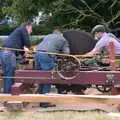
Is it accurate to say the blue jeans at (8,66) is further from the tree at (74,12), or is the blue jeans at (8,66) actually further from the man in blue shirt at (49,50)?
the tree at (74,12)

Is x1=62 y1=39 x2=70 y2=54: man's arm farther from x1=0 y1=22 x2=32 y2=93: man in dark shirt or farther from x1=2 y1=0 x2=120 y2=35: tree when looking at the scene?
x1=2 y1=0 x2=120 y2=35: tree

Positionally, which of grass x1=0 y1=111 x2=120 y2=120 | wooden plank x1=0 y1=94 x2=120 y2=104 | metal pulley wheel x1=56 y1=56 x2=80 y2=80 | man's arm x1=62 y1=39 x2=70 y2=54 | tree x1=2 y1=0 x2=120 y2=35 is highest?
tree x1=2 y1=0 x2=120 y2=35

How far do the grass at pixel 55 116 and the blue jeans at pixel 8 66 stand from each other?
4.32ft

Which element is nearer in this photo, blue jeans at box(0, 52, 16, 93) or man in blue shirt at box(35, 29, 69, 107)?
man in blue shirt at box(35, 29, 69, 107)

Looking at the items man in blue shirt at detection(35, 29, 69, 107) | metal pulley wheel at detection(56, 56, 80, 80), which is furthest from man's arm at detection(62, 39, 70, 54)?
metal pulley wheel at detection(56, 56, 80, 80)

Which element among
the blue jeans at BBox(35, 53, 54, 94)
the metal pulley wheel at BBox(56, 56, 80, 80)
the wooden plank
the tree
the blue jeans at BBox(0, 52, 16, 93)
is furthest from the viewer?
the tree

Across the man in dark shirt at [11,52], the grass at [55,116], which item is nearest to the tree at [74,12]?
the man in dark shirt at [11,52]

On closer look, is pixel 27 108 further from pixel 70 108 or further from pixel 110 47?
pixel 110 47

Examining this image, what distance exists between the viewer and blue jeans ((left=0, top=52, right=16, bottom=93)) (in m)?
10.6

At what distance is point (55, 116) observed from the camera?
9070mm

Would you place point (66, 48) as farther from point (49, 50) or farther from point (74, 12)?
point (74, 12)

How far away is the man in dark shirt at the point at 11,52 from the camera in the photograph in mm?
10641

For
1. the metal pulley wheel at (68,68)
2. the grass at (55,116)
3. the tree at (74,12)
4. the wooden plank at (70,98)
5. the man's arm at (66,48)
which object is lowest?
the grass at (55,116)

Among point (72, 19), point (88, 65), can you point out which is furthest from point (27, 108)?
point (72, 19)
